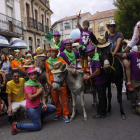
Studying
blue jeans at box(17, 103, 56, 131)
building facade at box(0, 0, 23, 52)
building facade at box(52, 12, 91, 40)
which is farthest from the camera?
building facade at box(52, 12, 91, 40)

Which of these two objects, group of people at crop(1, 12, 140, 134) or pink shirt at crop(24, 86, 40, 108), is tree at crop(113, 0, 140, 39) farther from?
pink shirt at crop(24, 86, 40, 108)

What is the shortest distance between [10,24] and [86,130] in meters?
15.7

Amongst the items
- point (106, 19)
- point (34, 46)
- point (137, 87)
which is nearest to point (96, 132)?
point (137, 87)

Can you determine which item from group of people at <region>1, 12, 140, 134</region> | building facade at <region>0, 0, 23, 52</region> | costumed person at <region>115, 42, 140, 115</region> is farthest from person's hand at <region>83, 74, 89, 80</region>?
building facade at <region>0, 0, 23, 52</region>

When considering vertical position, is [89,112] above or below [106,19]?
below

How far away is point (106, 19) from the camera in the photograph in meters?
37.2

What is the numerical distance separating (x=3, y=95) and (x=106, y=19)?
122 ft

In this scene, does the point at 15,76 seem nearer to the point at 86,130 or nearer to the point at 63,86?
the point at 63,86

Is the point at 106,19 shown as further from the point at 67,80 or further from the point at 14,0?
the point at 67,80

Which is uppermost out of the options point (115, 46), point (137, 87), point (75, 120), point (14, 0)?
point (14, 0)

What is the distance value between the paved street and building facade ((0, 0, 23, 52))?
12.5 meters

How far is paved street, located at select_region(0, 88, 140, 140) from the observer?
3293 millimetres

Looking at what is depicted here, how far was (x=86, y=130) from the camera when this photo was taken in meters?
3.59

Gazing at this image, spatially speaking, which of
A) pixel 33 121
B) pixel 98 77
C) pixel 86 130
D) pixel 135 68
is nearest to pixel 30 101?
pixel 33 121
